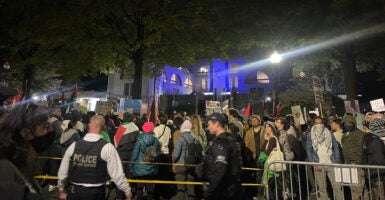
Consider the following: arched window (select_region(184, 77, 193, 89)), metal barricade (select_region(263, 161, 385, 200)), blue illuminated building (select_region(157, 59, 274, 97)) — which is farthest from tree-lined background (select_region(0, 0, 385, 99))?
arched window (select_region(184, 77, 193, 89))

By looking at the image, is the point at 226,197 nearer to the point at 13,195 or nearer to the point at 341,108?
the point at 13,195

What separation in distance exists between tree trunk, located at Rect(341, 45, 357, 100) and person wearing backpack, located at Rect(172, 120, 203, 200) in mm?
10959

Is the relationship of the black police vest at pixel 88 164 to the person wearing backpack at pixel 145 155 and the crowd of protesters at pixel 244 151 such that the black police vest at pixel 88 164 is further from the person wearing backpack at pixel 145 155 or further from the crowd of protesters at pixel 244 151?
the person wearing backpack at pixel 145 155

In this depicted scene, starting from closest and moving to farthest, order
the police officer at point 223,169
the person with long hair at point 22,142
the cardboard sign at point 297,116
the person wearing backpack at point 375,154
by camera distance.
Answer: the person with long hair at point 22,142 → the police officer at point 223,169 → the person wearing backpack at point 375,154 → the cardboard sign at point 297,116

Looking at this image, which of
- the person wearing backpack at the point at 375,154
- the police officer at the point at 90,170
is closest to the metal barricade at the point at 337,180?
the person wearing backpack at the point at 375,154

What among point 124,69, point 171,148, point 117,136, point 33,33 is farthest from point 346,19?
point 33,33

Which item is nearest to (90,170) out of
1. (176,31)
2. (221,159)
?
(221,159)

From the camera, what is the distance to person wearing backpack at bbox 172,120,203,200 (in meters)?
7.67

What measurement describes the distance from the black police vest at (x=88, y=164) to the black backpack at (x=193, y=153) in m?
3.45

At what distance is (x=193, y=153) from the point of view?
777cm

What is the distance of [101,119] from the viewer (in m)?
4.75

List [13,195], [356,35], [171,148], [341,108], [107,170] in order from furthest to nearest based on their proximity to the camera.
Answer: [341,108], [356,35], [171,148], [107,170], [13,195]

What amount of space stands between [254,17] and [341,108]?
15.8 meters

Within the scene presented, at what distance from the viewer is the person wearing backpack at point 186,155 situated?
7.67m
